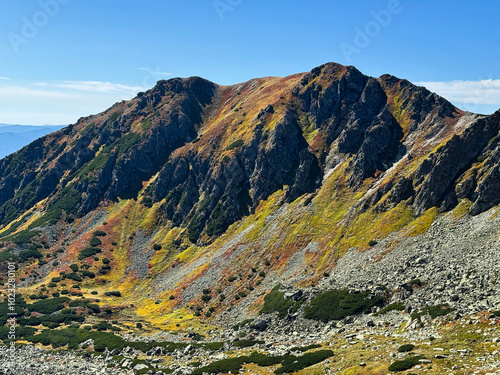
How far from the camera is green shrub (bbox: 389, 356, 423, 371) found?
32.0 metres

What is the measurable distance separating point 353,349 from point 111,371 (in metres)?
39.3

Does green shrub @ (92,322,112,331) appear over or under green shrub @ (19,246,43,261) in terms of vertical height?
under

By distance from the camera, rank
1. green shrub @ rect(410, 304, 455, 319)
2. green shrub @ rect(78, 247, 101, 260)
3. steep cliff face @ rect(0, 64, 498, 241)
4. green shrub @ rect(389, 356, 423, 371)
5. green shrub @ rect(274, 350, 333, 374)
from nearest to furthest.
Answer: green shrub @ rect(389, 356, 423, 371), green shrub @ rect(274, 350, 333, 374), green shrub @ rect(410, 304, 455, 319), steep cliff face @ rect(0, 64, 498, 241), green shrub @ rect(78, 247, 101, 260)

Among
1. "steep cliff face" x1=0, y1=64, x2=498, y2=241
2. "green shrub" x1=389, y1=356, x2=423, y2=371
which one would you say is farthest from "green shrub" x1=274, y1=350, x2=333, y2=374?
"steep cliff face" x1=0, y1=64, x2=498, y2=241

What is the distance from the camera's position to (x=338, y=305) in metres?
63.5

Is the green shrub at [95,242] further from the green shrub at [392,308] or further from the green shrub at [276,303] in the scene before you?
the green shrub at [392,308]

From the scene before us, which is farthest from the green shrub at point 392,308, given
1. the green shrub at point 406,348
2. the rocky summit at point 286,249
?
the green shrub at point 406,348

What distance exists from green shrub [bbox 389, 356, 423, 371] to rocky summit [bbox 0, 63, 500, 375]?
14cm

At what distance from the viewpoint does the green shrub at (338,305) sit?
6016 centimetres

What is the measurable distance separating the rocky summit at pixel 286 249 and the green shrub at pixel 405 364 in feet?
0.45

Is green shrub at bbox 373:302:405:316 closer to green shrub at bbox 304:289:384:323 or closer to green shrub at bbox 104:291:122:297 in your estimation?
green shrub at bbox 304:289:384:323

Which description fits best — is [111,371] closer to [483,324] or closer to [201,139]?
[483,324]

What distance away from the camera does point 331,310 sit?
208 feet

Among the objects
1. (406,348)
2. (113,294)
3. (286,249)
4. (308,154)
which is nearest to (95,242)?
(113,294)
